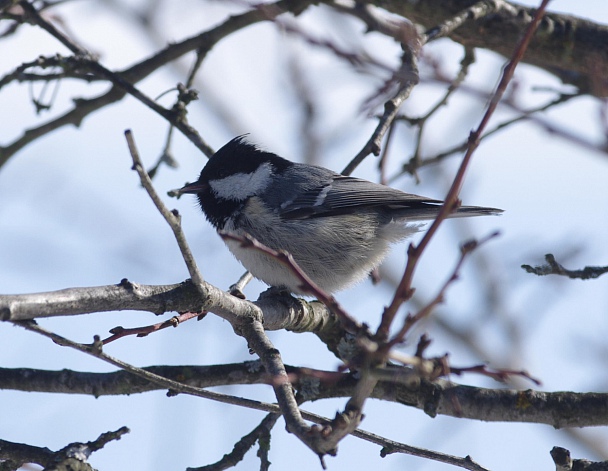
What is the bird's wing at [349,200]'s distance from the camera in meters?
4.15

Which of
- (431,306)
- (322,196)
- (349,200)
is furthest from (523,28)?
(431,306)

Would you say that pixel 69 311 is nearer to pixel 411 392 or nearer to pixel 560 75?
pixel 411 392

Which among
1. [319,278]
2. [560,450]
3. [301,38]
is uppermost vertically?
[319,278]

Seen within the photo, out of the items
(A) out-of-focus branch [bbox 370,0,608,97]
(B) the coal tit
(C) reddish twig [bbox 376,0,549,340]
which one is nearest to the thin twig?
(C) reddish twig [bbox 376,0,549,340]

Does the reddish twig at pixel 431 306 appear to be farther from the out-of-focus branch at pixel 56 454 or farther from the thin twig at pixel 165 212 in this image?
the out-of-focus branch at pixel 56 454

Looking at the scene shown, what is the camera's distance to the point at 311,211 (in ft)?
13.6

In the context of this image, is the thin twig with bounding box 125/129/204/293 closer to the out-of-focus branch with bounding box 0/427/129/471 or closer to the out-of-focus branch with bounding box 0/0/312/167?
the out-of-focus branch with bounding box 0/427/129/471

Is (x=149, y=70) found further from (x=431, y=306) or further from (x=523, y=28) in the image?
(x=431, y=306)

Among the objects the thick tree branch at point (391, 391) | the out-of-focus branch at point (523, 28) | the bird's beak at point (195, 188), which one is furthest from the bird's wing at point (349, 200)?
the thick tree branch at point (391, 391)

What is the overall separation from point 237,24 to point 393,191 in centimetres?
135

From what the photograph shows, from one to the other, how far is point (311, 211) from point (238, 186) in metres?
0.48

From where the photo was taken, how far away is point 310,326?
3.52 m

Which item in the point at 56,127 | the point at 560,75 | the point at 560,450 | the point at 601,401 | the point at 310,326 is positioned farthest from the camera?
the point at 560,75

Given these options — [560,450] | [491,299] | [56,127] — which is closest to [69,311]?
[560,450]
